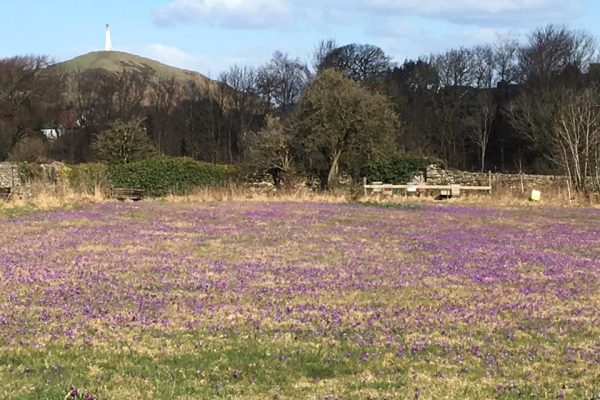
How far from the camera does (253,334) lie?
20.2 feet

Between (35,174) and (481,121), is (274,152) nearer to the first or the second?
(35,174)

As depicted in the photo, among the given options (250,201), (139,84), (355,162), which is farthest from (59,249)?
(139,84)

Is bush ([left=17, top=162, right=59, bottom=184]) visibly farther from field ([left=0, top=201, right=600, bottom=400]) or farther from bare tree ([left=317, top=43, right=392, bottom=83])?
bare tree ([left=317, top=43, right=392, bottom=83])

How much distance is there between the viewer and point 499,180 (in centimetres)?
3688

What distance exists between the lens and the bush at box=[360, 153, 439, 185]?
1428 inches

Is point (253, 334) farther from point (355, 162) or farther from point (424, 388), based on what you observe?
point (355, 162)

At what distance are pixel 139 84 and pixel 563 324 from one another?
3103 inches

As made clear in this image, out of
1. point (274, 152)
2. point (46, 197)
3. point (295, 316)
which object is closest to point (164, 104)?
point (274, 152)

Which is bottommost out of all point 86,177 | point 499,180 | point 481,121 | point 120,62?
point 499,180

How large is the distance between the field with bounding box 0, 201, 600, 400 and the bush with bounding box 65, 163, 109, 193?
12812 millimetres

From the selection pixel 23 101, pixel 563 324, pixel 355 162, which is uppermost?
pixel 23 101

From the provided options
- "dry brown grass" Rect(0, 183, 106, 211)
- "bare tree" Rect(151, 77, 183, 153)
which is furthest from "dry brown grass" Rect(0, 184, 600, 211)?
"bare tree" Rect(151, 77, 183, 153)

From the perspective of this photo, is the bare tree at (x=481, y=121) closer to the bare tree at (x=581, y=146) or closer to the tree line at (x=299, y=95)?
the tree line at (x=299, y=95)

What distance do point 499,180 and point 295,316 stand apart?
106 ft
